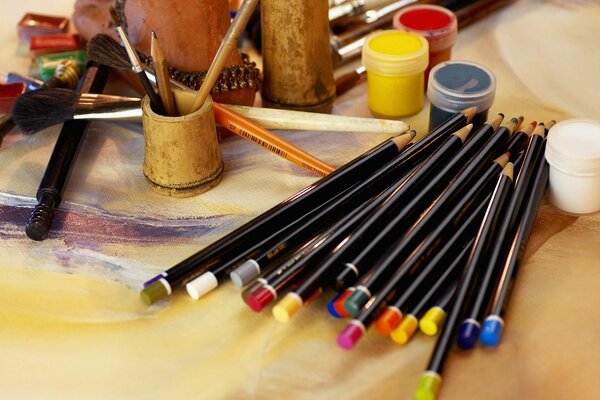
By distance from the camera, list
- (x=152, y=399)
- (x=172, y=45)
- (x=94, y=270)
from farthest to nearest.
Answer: (x=172, y=45) < (x=94, y=270) < (x=152, y=399)

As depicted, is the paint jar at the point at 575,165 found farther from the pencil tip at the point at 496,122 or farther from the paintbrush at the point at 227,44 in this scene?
the paintbrush at the point at 227,44

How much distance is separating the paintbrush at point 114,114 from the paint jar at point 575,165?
5.8 inches

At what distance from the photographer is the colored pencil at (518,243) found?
0.60 m

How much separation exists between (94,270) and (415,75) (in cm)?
40

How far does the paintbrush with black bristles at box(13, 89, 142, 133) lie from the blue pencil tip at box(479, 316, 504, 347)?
41cm

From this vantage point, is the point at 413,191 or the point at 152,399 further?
the point at 413,191

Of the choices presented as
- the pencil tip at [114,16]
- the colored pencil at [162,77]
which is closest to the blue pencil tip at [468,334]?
the colored pencil at [162,77]

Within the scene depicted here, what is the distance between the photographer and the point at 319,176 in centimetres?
80

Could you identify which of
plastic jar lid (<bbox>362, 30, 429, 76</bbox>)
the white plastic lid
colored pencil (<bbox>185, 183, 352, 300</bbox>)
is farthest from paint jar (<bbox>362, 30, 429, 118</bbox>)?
the white plastic lid

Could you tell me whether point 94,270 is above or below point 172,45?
below

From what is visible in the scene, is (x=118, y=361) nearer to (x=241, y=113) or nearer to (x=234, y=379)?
(x=234, y=379)

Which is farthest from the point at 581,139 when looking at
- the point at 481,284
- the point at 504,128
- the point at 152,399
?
the point at 152,399

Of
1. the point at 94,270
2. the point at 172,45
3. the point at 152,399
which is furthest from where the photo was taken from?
the point at 172,45

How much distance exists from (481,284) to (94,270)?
331mm
